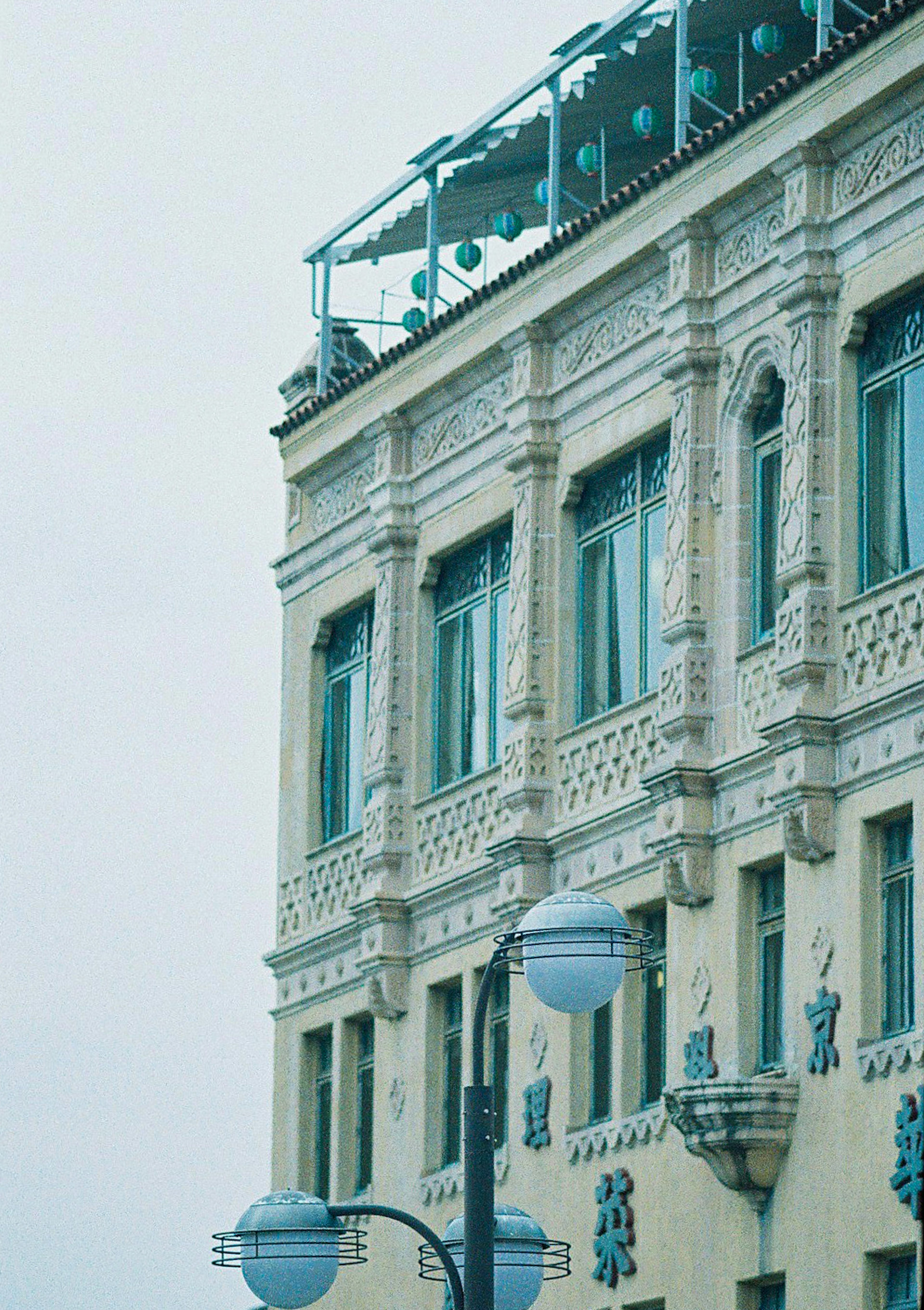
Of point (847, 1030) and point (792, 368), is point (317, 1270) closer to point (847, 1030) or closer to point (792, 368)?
point (847, 1030)

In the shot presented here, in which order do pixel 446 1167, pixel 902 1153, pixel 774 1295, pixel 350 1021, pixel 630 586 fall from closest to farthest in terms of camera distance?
pixel 902 1153, pixel 774 1295, pixel 630 586, pixel 446 1167, pixel 350 1021

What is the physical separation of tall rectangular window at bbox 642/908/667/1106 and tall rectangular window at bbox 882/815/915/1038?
4149 millimetres

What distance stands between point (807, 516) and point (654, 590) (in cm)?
387

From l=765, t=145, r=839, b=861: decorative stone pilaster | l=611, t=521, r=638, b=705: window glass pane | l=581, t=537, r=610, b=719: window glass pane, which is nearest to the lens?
l=765, t=145, r=839, b=861: decorative stone pilaster

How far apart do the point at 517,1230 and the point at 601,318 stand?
19.5 m

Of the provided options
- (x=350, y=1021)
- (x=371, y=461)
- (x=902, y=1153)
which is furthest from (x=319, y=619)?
(x=902, y=1153)

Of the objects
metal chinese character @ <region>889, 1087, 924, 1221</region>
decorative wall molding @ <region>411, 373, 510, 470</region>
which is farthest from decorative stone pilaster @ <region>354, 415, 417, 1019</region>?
metal chinese character @ <region>889, 1087, 924, 1221</region>

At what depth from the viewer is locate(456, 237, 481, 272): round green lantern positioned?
44375mm

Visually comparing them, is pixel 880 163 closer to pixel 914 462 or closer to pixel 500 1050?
pixel 914 462

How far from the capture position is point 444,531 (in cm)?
4056

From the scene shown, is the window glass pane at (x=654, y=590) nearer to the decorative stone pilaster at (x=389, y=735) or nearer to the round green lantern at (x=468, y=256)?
the decorative stone pilaster at (x=389, y=735)

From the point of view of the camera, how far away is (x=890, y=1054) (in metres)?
30.0

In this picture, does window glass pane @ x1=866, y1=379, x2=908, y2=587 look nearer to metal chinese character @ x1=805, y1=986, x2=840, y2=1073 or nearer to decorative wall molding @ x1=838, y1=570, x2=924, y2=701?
decorative wall molding @ x1=838, y1=570, x2=924, y2=701

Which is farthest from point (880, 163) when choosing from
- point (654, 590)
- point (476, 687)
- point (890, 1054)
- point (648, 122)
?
point (476, 687)
